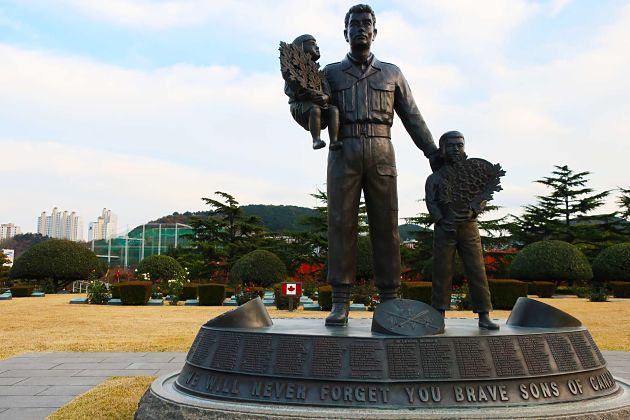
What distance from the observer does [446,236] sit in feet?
15.2

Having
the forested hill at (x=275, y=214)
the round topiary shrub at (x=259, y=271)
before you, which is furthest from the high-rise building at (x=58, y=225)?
the round topiary shrub at (x=259, y=271)

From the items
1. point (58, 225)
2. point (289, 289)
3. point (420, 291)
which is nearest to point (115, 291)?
point (289, 289)

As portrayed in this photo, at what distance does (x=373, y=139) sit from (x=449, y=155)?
638mm

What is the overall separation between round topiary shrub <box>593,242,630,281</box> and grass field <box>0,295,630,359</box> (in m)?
7.81

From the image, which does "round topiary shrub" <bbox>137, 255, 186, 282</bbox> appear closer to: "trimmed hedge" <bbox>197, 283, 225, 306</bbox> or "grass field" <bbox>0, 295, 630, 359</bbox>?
"trimmed hedge" <bbox>197, 283, 225, 306</bbox>

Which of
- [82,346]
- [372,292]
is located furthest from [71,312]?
[372,292]

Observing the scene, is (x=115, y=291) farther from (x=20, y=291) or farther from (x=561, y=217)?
(x=561, y=217)

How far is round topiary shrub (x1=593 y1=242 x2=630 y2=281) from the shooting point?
24297mm

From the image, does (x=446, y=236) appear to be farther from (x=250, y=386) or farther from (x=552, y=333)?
(x=250, y=386)

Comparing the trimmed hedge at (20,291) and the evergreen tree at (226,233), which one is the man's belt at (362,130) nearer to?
the trimmed hedge at (20,291)

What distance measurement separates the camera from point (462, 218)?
15.2 feet

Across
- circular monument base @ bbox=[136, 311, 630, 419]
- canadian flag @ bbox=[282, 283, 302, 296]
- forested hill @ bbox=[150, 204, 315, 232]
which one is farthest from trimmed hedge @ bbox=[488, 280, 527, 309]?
forested hill @ bbox=[150, 204, 315, 232]

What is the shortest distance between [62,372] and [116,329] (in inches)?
205

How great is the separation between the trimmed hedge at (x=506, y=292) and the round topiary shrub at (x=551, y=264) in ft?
→ 23.8
